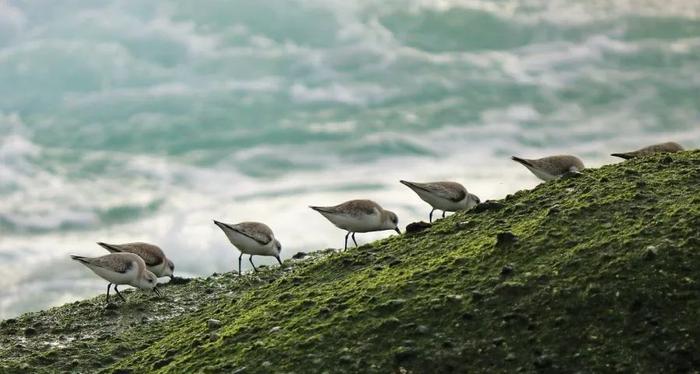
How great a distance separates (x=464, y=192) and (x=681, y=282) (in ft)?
34.5

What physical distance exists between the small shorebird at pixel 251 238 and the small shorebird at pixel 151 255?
2.20 m

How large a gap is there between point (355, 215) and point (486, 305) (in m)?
9.08

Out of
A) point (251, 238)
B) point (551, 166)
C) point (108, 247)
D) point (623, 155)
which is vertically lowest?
point (251, 238)

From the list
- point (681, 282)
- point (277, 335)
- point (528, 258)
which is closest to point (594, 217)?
point (528, 258)

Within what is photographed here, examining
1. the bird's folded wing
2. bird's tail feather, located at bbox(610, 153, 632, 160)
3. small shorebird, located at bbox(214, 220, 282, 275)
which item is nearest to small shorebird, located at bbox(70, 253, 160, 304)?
small shorebird, located at bbox(214, 220, 282, 275)

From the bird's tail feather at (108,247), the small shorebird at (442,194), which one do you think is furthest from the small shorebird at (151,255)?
the small shorebird at (442,194)

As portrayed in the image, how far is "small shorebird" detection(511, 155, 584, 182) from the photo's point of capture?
2369 cm

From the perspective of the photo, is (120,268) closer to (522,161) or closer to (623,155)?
(522,161)

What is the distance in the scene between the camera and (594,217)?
17.6 m

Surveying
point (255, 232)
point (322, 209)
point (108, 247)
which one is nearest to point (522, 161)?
point (322, 209)

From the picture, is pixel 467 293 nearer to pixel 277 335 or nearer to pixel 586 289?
pixel 586 289

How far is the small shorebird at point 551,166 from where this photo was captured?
77.7 ft

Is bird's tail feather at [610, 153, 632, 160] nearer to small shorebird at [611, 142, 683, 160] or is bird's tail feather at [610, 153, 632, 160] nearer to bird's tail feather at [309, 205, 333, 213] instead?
small shorebird at [611, 142, 683, 160]

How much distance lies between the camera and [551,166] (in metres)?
23.7
